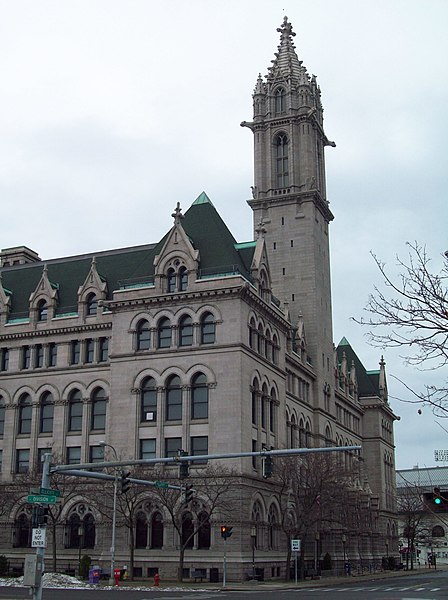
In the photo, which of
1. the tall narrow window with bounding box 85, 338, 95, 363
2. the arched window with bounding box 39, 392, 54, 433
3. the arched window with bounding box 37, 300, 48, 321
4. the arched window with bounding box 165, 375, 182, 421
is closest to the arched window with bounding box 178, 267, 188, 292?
the arched window with bounding box 165, 375, 182, 421

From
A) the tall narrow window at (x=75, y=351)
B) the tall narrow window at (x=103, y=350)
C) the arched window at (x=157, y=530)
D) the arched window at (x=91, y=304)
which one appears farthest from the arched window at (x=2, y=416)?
the arched window at (x=157, y=530)

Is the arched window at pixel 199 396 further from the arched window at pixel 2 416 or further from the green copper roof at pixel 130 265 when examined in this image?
the arched window at pixel 2 416

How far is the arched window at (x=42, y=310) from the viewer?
2948 inches

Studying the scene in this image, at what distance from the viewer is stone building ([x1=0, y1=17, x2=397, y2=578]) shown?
2506 inches

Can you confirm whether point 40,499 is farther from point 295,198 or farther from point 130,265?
point 295,198

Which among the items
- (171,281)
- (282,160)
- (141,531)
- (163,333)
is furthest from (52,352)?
(282,160)

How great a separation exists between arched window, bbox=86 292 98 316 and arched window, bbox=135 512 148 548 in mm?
18903

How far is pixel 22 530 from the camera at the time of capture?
68438mm

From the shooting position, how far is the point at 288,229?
91.6 meters

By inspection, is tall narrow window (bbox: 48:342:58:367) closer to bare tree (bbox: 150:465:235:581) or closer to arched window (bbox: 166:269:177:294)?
arched window (bbox: 166:269:177:294)

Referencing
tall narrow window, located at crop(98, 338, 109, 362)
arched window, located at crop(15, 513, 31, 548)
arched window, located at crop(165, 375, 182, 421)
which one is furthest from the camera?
tall narrow window, located at crop(98, 338, 109, 362)

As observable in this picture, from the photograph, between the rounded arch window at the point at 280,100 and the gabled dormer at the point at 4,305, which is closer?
the gabled dormer at the point at 4,305

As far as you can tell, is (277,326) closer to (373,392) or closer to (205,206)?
(205,206)

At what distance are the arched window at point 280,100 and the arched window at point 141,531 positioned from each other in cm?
5270
